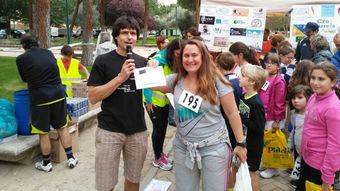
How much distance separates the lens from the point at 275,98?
4918mm

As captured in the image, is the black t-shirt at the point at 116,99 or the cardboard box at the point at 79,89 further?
the cardboard box at the point at 79,89

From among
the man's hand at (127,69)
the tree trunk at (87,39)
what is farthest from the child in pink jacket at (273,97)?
the tree trunk at (87,39)

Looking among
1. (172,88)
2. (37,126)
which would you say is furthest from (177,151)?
(37,126)

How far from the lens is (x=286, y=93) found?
5023mm

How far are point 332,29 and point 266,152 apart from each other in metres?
4.92

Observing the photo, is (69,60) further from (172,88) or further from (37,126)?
(172,88)

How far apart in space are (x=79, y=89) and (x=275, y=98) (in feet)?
12.9

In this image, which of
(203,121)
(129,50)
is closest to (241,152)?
(203,121)

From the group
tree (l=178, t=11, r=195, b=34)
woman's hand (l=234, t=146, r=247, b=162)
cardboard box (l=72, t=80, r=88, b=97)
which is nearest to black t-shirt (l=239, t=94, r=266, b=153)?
woman's hand (l=234, t=146, r=247, b=162)

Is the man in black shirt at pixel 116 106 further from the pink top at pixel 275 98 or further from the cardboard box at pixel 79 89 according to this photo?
the cardboard box at pixel 79 89

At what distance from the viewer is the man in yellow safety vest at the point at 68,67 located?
21.4 ft

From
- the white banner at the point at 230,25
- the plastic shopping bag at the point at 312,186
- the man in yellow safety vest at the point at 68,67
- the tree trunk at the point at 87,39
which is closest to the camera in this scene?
the plastic shopping bag at the point at 312,186

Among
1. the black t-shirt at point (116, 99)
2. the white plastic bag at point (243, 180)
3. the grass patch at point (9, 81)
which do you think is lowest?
the grass patch at point (9, 81)

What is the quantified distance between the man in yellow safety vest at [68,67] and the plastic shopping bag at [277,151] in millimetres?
3317
